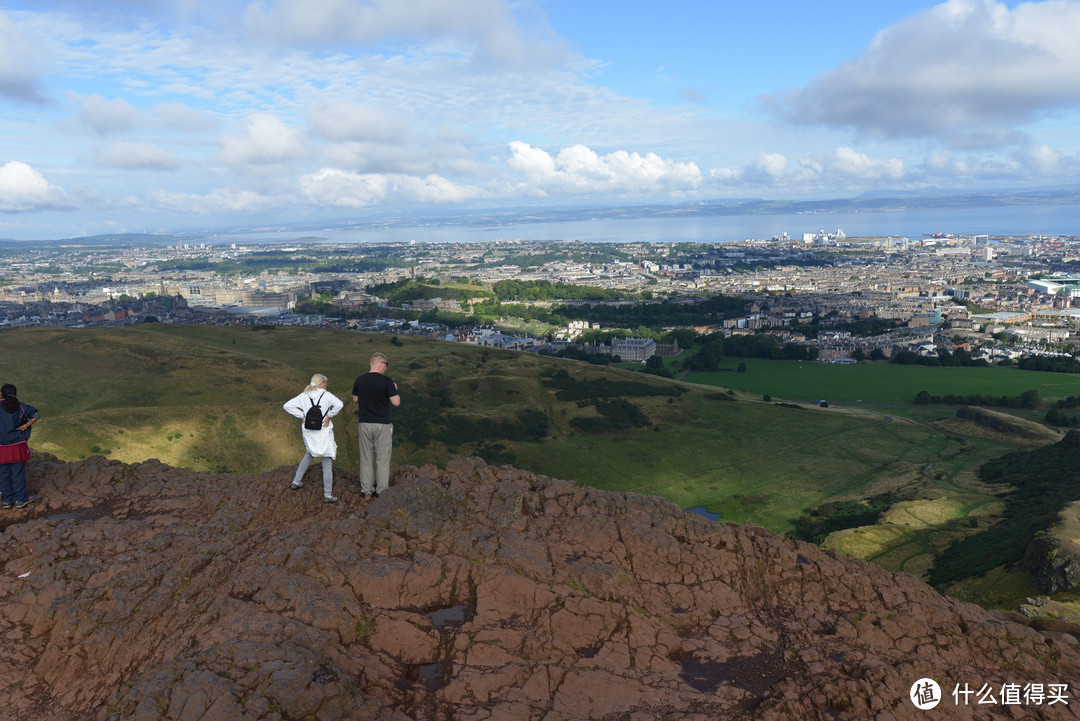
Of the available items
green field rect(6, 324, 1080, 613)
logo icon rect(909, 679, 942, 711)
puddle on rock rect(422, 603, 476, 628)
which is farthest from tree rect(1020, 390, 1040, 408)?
puddle on rock rect(422, 603, 476, 628)

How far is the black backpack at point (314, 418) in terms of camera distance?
9.95 metres

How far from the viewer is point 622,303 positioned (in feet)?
485

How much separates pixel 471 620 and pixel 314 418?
4.42 metres

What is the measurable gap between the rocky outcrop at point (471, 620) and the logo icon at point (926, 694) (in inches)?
3.3

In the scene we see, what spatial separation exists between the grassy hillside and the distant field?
977 centimetres

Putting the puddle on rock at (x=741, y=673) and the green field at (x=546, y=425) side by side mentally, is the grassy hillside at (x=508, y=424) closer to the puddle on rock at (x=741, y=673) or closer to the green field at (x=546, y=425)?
the green field at (x=546, y=425)

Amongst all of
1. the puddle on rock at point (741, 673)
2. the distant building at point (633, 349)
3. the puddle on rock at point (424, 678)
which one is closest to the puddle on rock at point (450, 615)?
the puddle on rock at point (424, 678)

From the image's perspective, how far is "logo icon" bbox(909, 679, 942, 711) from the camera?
616 centimetres

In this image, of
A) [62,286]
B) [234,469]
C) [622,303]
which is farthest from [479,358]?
[62,286]

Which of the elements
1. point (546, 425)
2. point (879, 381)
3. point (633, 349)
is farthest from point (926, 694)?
point (633, 349)

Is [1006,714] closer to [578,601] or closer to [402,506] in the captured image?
[578,601]

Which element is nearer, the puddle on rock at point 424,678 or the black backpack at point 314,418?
the puddle on rock at point 424,678

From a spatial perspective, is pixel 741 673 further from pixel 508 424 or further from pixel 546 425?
pixel 546 425

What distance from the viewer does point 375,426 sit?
32.8 ft
